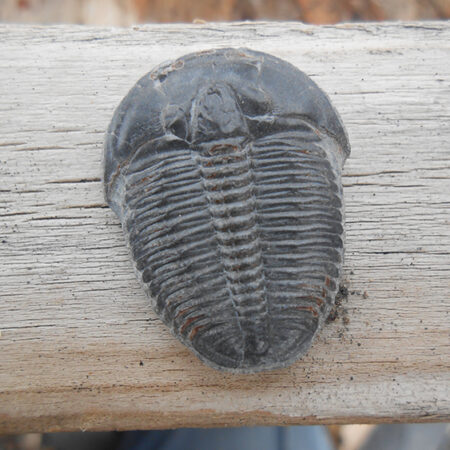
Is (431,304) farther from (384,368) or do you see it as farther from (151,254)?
(151,254)

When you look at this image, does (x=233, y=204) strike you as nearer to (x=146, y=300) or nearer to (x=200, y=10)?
(x=146, y=300)

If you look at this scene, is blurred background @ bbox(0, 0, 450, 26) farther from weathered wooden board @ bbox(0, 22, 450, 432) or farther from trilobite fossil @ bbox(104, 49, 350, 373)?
trilobite fossil @ bbox(104, 49, 350, 373)

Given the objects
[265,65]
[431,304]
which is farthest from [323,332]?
[265,65]

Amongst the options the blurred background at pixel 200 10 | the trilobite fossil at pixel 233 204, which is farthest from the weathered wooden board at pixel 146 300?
the blurred background at pixel 200 10

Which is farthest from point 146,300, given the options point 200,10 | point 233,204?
point 200,10

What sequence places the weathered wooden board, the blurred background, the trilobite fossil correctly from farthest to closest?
the blurred background < the weathered wooden board < the trilobite fossil

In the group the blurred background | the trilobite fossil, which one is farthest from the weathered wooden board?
the blurred background
